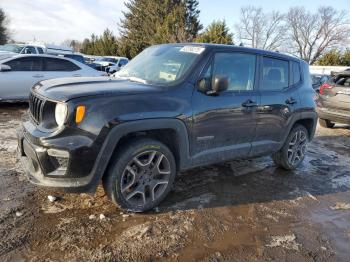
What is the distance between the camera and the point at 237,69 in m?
4.39

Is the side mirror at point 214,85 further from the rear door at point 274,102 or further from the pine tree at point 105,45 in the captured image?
the pine tree at point 105,45

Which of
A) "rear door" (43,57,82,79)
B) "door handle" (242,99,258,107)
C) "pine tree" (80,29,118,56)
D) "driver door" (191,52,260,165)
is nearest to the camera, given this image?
"driver door" (191,52,260,165)

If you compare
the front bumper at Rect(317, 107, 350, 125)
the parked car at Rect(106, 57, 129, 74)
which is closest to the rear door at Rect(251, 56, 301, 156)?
the parked car at Rect(106, 57, 129, 74)

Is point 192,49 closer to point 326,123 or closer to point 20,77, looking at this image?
point 20,77

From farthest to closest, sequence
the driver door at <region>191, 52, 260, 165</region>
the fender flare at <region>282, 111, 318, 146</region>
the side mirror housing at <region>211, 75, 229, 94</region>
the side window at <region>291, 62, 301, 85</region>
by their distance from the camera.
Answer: the side window at <region>291, 62, 301, 85</region> → the fender flare at <region>282, 111, 318, 146</region> → the driver door at <region>191, 52, 260, 165</region> → the side mirror housing at <region>211, 75, 229, 94</region>

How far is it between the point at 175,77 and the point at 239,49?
1106 millimetres

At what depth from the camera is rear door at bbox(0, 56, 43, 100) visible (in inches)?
345

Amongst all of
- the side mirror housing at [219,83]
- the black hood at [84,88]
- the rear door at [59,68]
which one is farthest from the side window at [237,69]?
the rear door at [59,68]

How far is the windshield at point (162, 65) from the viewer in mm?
3971

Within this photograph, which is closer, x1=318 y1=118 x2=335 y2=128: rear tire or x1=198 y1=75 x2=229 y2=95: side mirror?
Answer: x1=198 y1=75 x2=229 y2=95: side mirror

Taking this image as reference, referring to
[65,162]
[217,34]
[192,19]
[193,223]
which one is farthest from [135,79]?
[192,19]

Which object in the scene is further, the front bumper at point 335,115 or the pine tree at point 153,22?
the pine tree at point 153,22

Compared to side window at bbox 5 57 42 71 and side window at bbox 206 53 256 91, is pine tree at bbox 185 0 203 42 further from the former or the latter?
side window at bbox 206 53 256 91

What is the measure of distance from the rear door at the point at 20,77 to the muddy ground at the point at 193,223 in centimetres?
421
